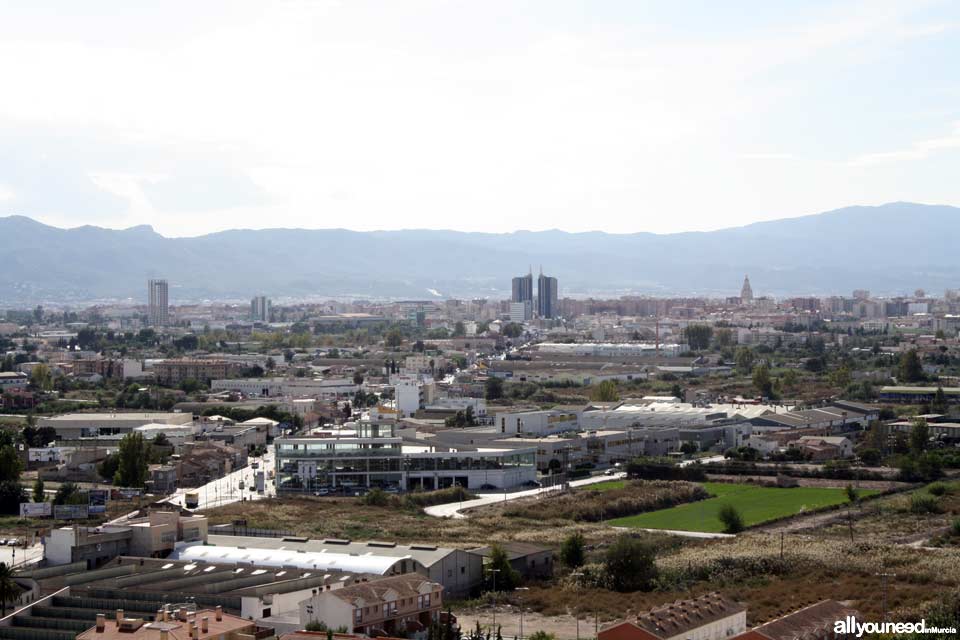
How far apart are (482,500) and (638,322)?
76.7m

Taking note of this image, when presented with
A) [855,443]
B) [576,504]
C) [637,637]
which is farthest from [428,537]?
[855,443]

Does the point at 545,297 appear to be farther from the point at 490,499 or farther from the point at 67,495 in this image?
the point at 67,495

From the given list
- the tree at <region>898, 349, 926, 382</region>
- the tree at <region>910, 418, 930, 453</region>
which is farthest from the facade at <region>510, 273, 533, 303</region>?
the tree at <region>910, 418, 930, 453</region>

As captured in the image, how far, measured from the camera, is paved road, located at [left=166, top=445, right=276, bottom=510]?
83.2 ft

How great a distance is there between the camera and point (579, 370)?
57.6m

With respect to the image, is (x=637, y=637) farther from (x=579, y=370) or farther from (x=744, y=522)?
(x=579, y=370)

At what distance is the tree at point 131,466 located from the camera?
87.1ft

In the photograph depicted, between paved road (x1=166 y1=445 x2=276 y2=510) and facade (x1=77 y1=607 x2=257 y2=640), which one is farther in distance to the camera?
paved road (x1=166 y1=445 x2=276 y2=510)

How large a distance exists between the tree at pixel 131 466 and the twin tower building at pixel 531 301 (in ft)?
260

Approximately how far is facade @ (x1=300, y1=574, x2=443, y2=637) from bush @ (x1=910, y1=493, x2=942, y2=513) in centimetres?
1071

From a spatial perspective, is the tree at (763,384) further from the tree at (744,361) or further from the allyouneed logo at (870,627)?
the allyouneed logo at (870,627)

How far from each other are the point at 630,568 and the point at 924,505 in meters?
7.94

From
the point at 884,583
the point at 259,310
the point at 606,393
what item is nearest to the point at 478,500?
the point at 884,583

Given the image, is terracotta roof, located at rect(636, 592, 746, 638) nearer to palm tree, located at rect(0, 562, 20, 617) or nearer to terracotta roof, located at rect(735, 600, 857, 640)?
terracotta roof, located at rect(735, 600, 857, 640)
